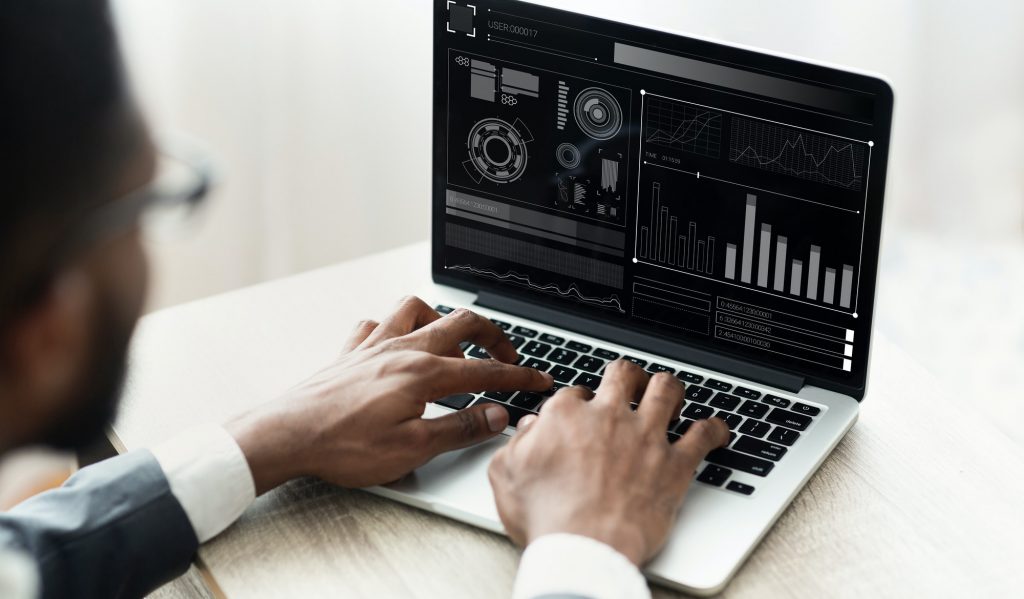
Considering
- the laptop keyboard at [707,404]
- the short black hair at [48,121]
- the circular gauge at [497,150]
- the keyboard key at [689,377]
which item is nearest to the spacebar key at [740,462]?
the laptop keyboard at [707,404]

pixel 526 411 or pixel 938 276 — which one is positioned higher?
pixel 526 411

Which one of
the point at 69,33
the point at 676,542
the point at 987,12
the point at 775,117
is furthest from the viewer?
the point at 987,12

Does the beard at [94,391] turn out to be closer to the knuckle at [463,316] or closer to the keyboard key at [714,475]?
the knuckle at [463,316]

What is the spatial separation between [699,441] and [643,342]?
0.21 m

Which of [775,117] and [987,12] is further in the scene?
[987,12]

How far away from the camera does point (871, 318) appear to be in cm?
87

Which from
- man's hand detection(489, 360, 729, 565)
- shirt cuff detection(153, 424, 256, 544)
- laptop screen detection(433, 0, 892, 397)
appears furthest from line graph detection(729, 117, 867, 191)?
shirt cuff detection(153, 424, 256, 544)

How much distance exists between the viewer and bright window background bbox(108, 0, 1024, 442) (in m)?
1.63

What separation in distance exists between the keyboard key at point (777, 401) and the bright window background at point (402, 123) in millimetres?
906

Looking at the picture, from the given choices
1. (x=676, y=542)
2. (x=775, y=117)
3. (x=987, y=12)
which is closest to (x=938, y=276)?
(x=987, y=12)

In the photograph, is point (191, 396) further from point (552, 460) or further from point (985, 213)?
point (985, 213)

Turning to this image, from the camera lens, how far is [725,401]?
89cm

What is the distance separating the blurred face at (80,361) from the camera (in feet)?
4.96

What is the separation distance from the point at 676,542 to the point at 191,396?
453 millimetres
